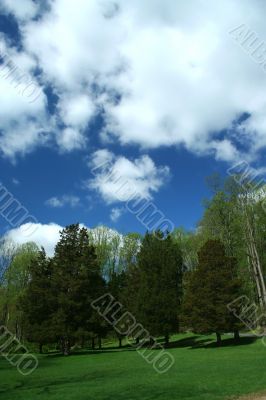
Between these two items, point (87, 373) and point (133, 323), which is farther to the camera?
point (133, 323)

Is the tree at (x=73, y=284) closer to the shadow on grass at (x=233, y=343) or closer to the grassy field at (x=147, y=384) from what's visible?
the shadow on grass at (x=233, y=343)

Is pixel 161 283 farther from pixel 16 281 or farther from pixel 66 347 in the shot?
pixel 16 281

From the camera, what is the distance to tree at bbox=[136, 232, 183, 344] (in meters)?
42.1

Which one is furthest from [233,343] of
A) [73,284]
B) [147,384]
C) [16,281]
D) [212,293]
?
[16,281]

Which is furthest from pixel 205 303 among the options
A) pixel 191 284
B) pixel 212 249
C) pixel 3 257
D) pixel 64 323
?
pixel 3 257

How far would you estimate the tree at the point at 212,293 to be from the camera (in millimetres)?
36844

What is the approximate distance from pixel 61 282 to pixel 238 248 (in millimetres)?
21613

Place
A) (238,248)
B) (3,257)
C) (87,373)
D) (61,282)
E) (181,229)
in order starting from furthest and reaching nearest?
(181,229) → (3,257) → (238,248) → (61,282) → (87,373)

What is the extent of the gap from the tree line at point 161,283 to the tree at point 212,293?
82 mm

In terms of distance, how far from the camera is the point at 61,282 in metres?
41.6

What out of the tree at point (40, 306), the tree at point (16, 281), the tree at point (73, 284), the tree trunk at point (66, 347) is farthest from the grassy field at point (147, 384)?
the tree at point (16, 281)

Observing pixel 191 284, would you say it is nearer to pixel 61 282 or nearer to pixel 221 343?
pixel 221 343

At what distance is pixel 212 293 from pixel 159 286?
731cm

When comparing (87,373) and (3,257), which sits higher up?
(3,257)
